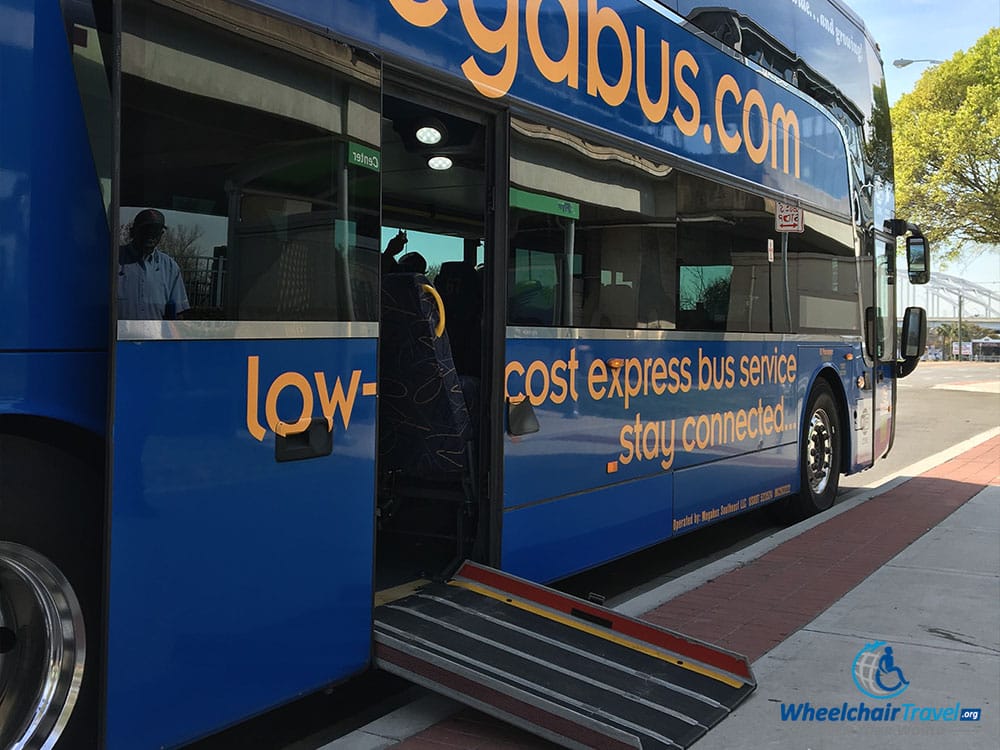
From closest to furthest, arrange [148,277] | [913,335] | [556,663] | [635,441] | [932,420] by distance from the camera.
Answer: [148,277], [556,663], [635,441], [913,335], [932,420]

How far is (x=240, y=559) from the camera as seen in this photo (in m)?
3.13

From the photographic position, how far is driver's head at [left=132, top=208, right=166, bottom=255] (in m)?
2.80

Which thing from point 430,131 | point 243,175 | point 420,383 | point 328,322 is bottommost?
point 420,383

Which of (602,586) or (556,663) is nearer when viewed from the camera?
(556,663)

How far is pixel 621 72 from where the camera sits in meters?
5.23

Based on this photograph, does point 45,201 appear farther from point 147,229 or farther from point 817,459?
point 817,459

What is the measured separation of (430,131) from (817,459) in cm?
510

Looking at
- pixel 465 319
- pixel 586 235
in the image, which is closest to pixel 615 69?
pixel 586 235

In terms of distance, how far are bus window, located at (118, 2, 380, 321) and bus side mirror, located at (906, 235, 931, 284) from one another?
774cm

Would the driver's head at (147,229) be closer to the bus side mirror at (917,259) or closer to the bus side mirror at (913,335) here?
the bus side mirror at (913,335)

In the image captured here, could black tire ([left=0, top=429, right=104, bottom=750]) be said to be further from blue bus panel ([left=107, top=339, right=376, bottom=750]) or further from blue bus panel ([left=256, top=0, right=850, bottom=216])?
blue bus panel ([left=256, top=0, right=850, bottom=216])

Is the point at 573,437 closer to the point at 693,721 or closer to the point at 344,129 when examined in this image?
the point at 693,721

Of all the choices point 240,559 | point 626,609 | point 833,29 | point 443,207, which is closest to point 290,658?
point 240,559

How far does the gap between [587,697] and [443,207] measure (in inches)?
117
